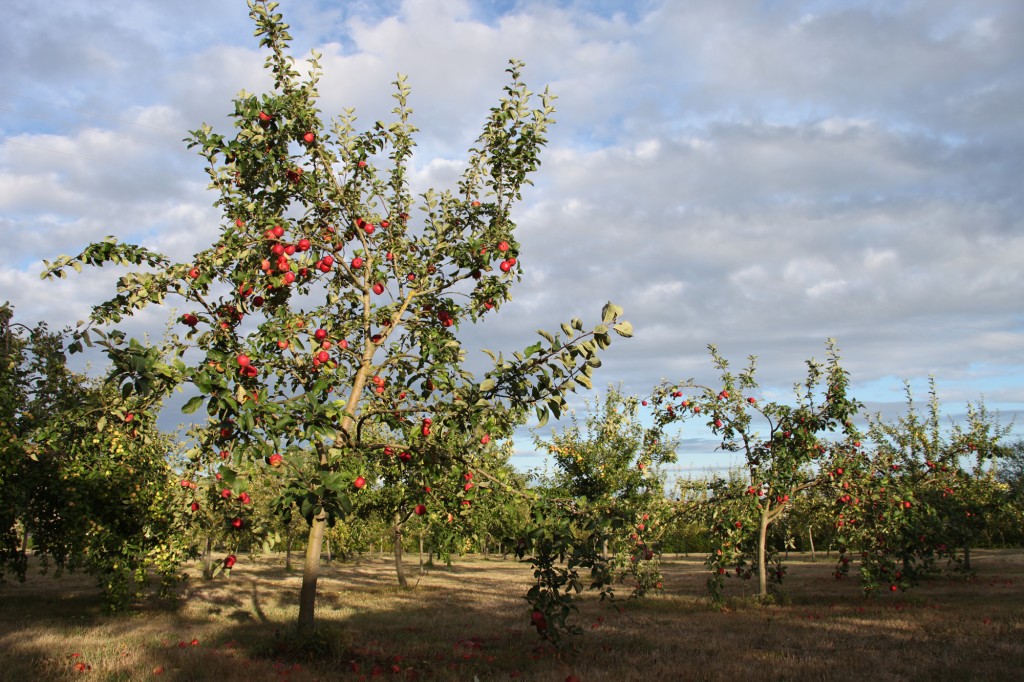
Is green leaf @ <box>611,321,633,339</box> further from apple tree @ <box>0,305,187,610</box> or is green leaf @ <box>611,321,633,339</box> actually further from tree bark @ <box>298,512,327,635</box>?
apple tree @ <box>0,305,187,610</box>

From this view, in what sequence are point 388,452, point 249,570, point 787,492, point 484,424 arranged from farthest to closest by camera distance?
point 249,570 < point 787,492 < point 388,452 < point 484,424

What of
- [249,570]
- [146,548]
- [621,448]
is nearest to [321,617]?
[146,548]

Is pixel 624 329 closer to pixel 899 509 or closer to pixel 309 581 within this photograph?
pixel 309 581

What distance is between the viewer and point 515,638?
11320mm

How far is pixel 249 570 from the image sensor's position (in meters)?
31.8

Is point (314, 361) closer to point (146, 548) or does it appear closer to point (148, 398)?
point (148, 398)

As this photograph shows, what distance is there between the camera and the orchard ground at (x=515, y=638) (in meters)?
8.43

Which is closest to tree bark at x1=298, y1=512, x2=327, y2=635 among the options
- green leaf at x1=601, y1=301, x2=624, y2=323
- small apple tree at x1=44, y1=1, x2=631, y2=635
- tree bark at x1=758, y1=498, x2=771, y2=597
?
small apple tree at x1=44, y1=1, x2=631, y2=635

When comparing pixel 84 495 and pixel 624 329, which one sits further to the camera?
pixel 84 495

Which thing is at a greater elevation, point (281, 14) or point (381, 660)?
point (281, 14)

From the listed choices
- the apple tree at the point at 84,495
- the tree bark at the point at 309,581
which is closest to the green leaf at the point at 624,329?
the tree bark at the point at 309,581

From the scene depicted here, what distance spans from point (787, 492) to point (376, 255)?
11.7 m

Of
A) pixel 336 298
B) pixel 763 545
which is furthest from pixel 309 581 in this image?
pixel 763 545

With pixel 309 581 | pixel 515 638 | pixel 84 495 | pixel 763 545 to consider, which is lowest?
pixel 515 638
